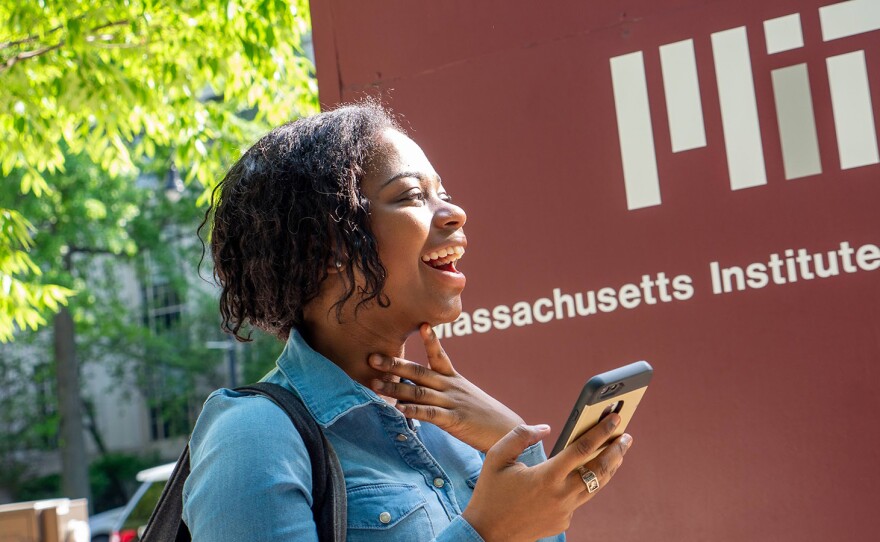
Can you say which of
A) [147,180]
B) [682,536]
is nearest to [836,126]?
[682,536]

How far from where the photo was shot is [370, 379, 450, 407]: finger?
213 centimetres

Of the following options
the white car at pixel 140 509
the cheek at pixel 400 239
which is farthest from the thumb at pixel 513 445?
the white car at pixel 140 509

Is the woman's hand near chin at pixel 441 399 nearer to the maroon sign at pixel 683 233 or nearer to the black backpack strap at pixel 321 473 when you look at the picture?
the black backpack strap at pixel 321 473

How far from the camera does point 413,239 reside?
2152 mm

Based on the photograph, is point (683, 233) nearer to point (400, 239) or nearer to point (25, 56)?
point (400, 239)

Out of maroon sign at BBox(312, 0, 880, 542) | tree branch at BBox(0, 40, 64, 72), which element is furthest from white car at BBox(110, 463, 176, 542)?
maroon sign at BBox(312, 0, 880, 542)

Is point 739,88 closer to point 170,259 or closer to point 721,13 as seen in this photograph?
point 721,13

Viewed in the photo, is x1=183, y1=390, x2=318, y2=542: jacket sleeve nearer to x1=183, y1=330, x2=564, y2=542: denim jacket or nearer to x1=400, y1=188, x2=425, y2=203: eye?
x1=183, y1=330, x2=564, y2=542: denim jacket

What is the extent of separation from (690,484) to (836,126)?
3.66 ft

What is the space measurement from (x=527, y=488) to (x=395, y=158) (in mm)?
859

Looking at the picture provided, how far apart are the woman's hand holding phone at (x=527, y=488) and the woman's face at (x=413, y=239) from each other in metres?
0.52

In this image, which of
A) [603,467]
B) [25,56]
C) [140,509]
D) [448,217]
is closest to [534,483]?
[603,467]

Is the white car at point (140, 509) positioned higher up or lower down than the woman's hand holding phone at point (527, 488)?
lower down

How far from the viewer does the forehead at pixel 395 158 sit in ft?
7.23
